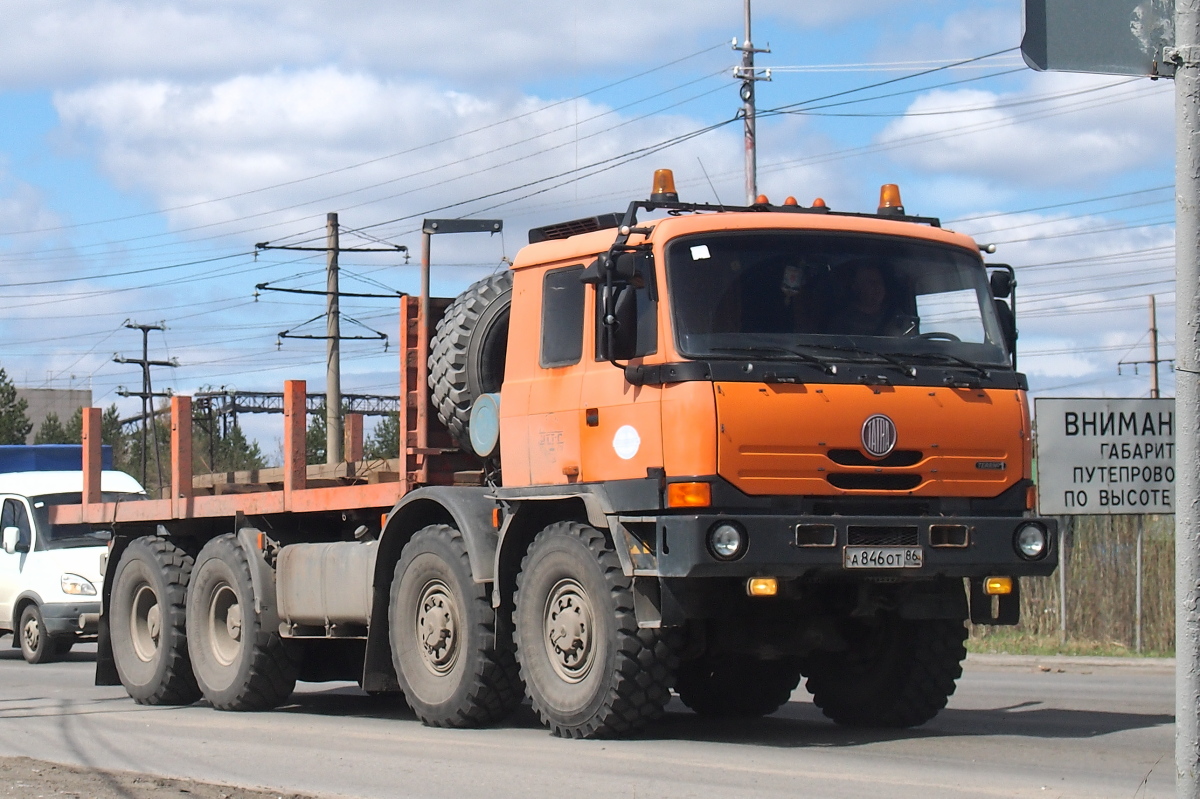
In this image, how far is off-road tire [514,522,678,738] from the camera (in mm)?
8672

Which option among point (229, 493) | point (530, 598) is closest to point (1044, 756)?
point (530, 598)

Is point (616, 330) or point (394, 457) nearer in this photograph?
point (616, 330)

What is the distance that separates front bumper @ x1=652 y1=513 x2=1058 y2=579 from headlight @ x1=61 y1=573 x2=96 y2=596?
12.6 metres

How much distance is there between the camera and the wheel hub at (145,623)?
1377 cm

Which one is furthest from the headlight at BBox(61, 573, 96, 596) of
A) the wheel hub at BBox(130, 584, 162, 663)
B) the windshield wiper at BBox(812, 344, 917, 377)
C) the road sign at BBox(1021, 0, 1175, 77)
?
the road sign at BBox(1021, 0, 1175, 77)

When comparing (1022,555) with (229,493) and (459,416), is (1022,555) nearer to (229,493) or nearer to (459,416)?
(459,416)

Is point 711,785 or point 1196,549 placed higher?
point 1196,549

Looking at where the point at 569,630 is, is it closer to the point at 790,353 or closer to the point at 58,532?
the point at 790,353

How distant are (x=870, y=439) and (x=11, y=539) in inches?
509

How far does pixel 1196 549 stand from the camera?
3938 millimetres

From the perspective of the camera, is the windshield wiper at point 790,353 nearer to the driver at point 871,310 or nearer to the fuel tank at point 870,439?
the fuel tank at point 870,439

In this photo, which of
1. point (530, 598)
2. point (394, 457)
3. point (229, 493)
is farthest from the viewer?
point (229, 493)

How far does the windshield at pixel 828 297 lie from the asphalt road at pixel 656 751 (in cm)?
217

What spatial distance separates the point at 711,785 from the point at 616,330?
252cm
